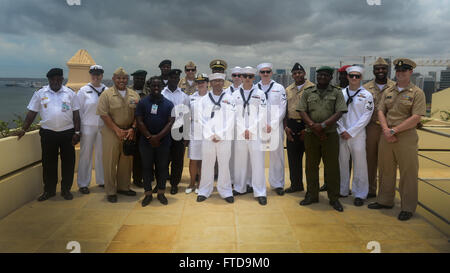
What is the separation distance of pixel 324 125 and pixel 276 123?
803 mm

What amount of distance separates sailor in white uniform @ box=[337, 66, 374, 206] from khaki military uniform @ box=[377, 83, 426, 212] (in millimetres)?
258

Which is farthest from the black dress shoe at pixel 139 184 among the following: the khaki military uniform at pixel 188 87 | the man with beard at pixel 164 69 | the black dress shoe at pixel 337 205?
the black dress shoe at pixel 337 205

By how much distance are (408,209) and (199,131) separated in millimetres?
2998

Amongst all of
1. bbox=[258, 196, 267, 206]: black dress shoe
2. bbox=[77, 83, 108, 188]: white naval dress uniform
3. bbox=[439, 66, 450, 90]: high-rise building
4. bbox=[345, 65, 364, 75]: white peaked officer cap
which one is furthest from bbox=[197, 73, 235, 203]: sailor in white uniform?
bbox=[439, 66, 450, 90]: high-rise building

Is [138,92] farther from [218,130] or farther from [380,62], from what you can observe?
[380,62]

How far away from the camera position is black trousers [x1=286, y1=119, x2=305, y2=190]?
486 cm

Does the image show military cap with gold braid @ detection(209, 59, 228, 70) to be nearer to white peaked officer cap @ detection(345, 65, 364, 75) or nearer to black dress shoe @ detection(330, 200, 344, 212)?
white peaked officer cap @ detection(345, 65, 364, 75)

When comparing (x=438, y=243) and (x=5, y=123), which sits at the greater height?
(x=5, y=123)

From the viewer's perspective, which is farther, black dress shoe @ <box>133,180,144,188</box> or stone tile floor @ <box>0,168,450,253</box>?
black dress shoe @ <box>133,180,144,188</box>

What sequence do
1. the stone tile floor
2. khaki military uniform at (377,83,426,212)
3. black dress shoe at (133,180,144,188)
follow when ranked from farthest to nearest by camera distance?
black dress shoe at (133,180,144,188), khaki military uniform at (377,83,426,212), the stone tile floor

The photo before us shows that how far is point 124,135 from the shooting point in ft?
14.5

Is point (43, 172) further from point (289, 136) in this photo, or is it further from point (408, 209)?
point (408, 209)

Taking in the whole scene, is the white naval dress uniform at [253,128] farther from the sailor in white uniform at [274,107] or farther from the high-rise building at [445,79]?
the high-rise building at [445,79]
